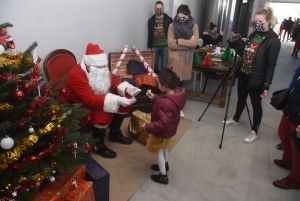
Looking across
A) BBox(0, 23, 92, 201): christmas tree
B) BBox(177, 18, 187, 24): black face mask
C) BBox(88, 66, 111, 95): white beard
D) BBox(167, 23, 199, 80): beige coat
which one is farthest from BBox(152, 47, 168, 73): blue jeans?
BBox(0, 23, 92, 201): christmas tree

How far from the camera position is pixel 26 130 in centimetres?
136

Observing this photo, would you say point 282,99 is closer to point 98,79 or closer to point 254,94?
point 254,94

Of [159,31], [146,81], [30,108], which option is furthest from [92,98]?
[159,31]

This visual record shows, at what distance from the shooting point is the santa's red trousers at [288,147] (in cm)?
213

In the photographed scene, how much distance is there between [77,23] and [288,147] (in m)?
2.72

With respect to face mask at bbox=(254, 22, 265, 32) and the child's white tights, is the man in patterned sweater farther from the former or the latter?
the child's white tights

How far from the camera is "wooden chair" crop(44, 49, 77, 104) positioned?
8.98ft

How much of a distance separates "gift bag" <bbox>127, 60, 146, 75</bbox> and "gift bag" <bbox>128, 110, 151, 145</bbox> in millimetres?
997

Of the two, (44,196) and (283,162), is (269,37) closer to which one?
(283,162)

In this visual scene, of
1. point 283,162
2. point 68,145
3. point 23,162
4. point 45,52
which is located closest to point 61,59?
point 45,52

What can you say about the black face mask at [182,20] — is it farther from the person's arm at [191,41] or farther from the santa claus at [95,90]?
the santa claus at [95,90]

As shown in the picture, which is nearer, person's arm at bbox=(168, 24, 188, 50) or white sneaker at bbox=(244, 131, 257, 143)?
white sneaker at bbox=(244, 131, 257, 143)

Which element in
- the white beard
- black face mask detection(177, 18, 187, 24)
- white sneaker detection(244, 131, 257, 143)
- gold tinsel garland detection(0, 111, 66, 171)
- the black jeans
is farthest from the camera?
black face mask detection(177, 18, 187, 24)

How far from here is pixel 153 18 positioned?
4289 mm
